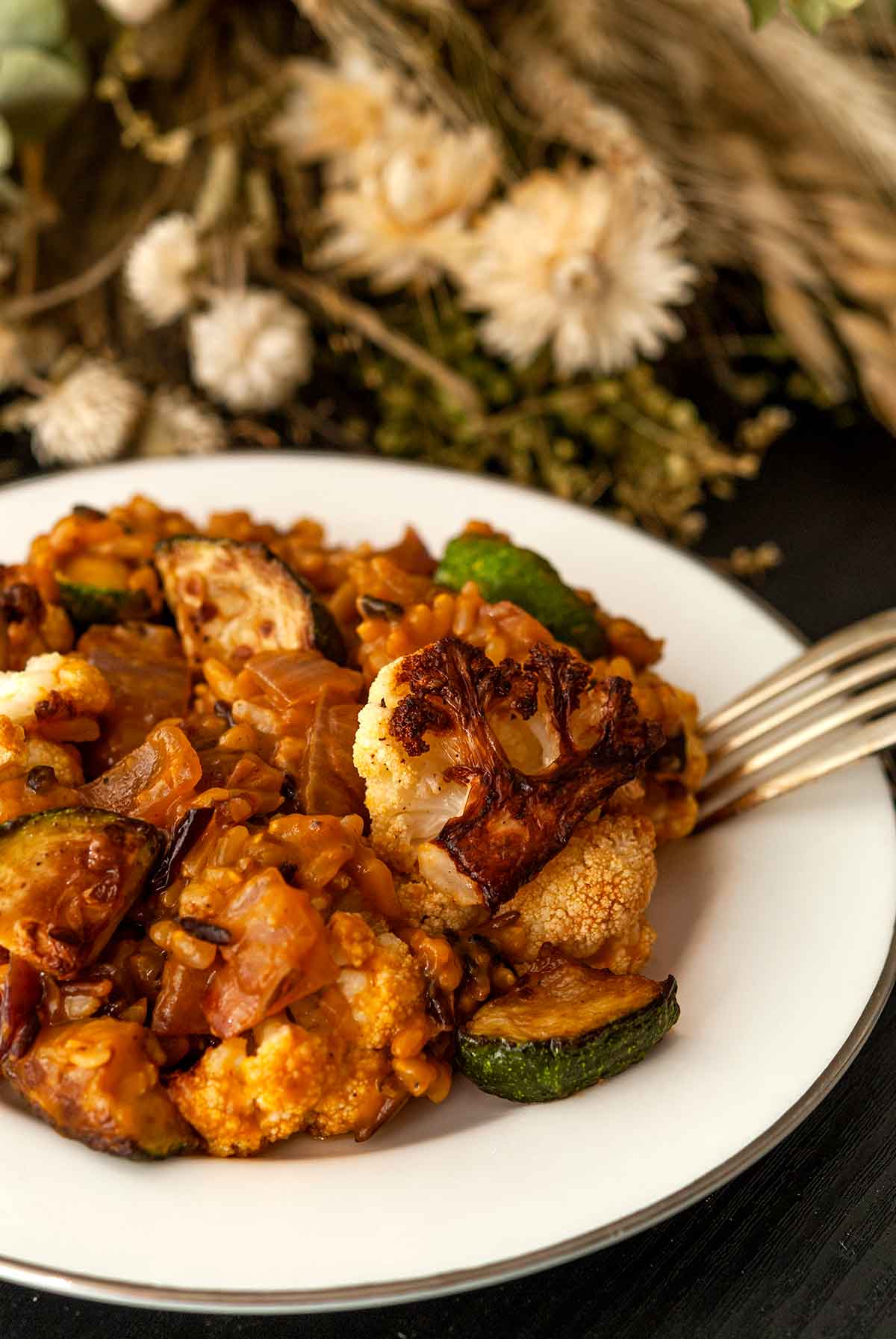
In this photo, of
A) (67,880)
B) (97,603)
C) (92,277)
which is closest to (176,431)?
(92,277)

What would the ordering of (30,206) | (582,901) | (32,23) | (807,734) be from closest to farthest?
(582,901) < (807,734) < (32,23) < (30,206)

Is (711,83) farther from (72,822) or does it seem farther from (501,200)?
(72,822)

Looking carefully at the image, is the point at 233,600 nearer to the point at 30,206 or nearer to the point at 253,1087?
the point at 253,1087

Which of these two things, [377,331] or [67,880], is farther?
[377,331]

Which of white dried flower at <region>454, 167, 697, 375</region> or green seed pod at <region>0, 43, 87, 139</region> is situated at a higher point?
white dried flower at <region>454, 167, 697, 375</region>

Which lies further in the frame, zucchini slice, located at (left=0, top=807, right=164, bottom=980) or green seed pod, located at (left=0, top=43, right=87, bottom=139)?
green seed pod, located at (left=0, top=43, right=87, bottom=139)

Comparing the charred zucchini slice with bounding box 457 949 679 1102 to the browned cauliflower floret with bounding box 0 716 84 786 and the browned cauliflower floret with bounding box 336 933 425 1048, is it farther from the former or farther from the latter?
the browned cauliflower floret with bounding box 0 716 84 786

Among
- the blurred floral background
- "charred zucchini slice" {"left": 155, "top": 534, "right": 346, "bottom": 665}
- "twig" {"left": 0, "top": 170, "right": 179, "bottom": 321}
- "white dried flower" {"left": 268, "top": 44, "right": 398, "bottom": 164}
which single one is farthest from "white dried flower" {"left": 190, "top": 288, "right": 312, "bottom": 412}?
"charred zucchini slice" {"left": 155, "top": 534, "right": 346, "bottom": 665}

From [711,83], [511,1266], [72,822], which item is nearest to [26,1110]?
[72,822]
